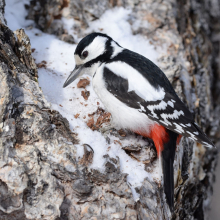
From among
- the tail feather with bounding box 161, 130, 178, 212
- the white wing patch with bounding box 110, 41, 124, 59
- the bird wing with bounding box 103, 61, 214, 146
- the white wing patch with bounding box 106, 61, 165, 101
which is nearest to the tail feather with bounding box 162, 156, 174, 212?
the tail feather with bounding box 161, 130, 178, 212

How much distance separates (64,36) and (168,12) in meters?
1.26

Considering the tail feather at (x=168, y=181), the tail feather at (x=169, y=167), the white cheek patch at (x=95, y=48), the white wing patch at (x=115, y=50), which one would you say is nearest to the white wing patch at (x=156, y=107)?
the tail feather at (x=169, y=167)

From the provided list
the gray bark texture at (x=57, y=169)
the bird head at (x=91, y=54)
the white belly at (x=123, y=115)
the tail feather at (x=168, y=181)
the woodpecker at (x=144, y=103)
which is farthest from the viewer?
the bird head at (x=91, y=54)

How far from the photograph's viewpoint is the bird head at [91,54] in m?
2.53

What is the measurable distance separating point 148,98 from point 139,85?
13 centimetres

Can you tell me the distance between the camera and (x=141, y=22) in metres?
3.36

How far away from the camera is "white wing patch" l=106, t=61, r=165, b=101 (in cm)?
229

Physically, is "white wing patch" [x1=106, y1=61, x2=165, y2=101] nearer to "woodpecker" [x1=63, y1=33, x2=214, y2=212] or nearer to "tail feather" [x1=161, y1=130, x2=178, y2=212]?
"woodpecker" [x1=63, y1=33, x2=214, y2=212]

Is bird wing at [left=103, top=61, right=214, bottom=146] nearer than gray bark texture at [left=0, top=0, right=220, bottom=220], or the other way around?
gray bark texture at [left=0, top=0, right=220, bottom=220]

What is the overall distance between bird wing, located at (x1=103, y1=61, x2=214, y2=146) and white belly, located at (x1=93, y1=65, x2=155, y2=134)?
38 millimetres

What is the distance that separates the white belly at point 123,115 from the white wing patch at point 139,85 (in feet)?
0.49

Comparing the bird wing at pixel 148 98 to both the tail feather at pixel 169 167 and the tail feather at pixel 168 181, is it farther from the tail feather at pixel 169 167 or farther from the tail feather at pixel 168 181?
the tail feather at pixel 168 181

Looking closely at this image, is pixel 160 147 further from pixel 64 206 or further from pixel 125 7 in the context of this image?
pixel 125 7

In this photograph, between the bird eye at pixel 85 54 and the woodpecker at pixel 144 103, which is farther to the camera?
the bird eye at pixel 85 54
